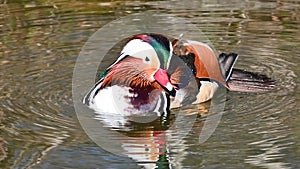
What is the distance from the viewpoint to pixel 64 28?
9.20 meters

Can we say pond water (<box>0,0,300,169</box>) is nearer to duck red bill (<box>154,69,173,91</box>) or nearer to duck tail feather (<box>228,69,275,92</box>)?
duck tail feather (<box>228,69,275,92</box>)

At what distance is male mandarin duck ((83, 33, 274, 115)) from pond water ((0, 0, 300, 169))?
143 mm

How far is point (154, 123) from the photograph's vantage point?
666cm

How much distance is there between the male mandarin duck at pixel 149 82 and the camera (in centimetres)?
674

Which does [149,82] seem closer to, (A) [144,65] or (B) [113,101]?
(A) [144,65]

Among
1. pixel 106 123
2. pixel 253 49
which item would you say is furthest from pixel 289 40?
pixel 106 123

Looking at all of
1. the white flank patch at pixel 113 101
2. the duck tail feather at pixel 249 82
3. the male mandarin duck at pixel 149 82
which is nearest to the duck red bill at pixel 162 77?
the male mandarin duck at pixel 149 82

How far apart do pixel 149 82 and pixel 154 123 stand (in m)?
0.33

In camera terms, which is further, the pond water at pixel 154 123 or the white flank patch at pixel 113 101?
the white flank patch at pixel 113 101

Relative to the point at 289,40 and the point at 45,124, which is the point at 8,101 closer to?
the point at 45,124

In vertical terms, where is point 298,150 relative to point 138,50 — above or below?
below

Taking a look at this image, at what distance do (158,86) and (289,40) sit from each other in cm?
208

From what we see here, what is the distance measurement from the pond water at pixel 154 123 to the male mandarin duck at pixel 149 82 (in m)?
0.14

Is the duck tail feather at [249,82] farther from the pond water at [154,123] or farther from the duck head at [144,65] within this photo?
the duck head at [144,65]
